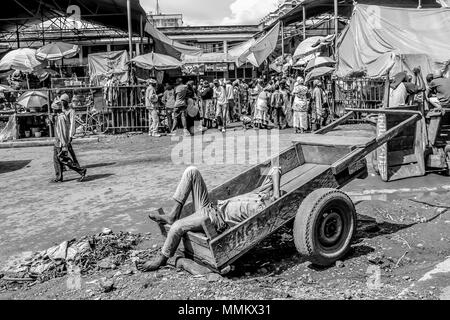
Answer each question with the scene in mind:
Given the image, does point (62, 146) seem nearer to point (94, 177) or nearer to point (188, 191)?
point (94, 177)

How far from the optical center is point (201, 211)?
5062 millimetres

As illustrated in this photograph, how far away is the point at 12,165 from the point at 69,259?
7.86 meters

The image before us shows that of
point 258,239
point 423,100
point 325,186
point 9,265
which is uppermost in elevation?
point 423,100

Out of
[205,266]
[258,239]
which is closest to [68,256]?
[205,266]

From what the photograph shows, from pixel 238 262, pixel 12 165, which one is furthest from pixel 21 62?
pixel 238 262

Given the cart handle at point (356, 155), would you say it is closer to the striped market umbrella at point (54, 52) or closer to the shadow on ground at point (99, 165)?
the shadow on ground at point (99, 165)

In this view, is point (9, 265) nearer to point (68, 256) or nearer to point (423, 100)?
point (68, 256)

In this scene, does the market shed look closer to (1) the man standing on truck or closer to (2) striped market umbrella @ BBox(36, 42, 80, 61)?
(1) the man standing on truck

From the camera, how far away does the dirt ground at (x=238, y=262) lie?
4.58m

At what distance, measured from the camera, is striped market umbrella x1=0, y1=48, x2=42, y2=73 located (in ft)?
66.7

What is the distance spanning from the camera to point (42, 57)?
2141 centimetres

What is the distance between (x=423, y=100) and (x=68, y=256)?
23.4 ft

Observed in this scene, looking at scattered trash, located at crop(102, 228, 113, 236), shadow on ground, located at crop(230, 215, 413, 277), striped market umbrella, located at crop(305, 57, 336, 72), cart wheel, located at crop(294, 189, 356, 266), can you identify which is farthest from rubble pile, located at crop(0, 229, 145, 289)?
striped market umbrella, located at crop(305, 57, 336, 72)

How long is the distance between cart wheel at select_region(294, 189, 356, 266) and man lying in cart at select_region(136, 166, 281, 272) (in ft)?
1.38
